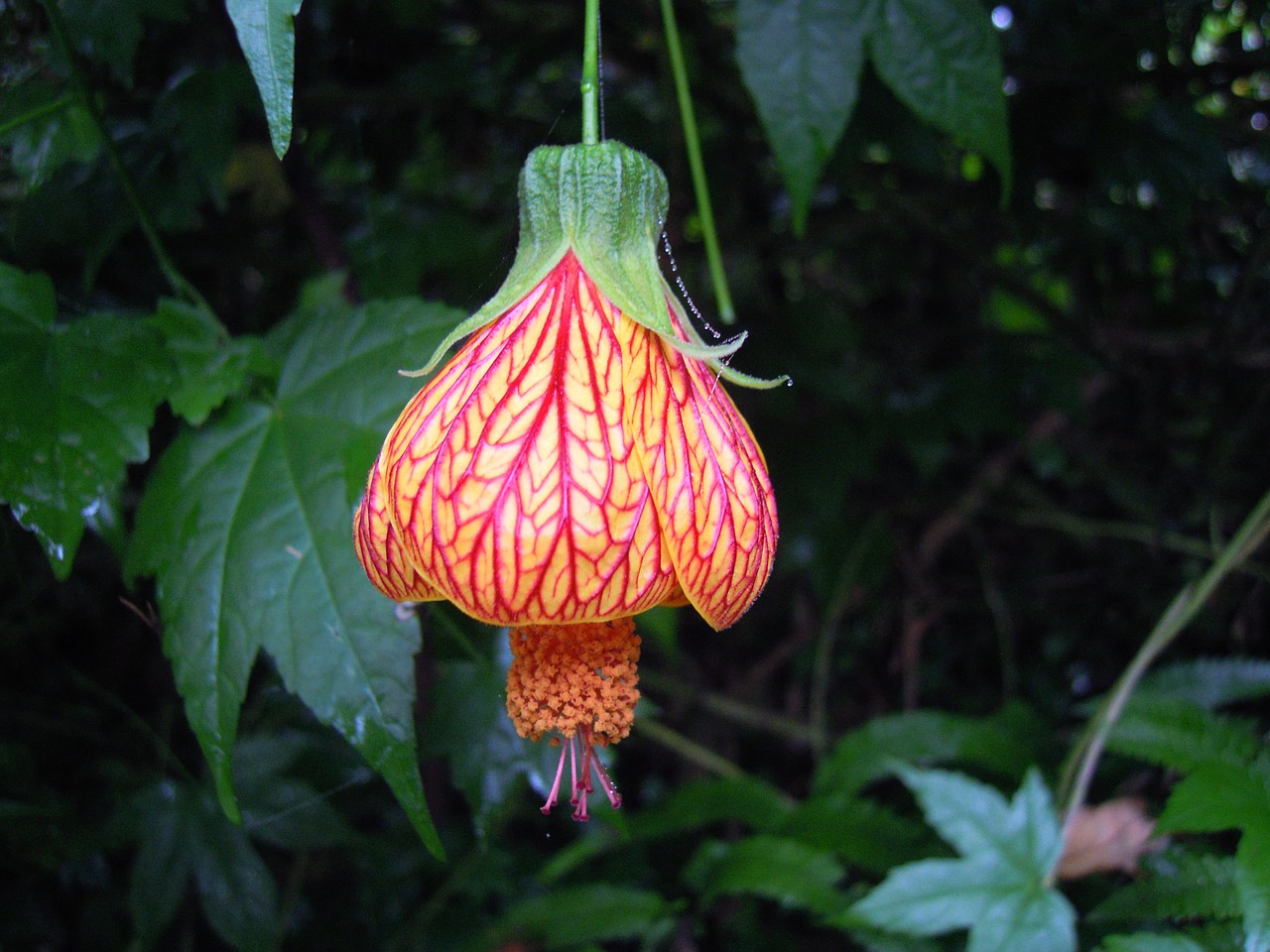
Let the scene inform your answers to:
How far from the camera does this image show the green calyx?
589 millimetres

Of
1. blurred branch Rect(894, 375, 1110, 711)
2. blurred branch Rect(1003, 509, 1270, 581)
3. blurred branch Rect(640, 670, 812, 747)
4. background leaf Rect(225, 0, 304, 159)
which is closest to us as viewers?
background leaf Rect(225, 0, 304, 159)

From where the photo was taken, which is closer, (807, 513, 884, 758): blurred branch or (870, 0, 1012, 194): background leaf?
(870, 0, 1012, 194): background leaf

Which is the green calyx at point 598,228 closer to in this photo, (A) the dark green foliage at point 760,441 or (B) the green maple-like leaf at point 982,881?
(A) the dark green foliage at point 760,441

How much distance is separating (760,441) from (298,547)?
0.88 m

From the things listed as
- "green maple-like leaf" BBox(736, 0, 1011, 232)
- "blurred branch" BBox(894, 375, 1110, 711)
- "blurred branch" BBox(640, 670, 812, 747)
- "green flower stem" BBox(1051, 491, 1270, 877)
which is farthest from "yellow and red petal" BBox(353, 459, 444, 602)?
"blurred branch" BBox(894, 375, 1110, 711)

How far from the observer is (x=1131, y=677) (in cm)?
101

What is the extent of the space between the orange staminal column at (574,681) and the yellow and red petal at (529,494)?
0.05 m

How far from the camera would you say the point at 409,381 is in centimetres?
71

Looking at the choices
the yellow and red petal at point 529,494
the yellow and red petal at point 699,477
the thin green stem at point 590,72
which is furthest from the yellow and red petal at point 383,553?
the thin green stem at point 590,72

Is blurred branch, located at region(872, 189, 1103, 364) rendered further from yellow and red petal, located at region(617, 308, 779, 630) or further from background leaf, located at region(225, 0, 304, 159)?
background leaf, located at region(225, 0, 304, 159)

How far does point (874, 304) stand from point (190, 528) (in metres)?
1.37

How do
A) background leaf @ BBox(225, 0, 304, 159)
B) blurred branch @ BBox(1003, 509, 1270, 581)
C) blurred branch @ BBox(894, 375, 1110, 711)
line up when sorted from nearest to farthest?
background leaf @ BBox(225, 0, 304, 159), blurred branch @ BBox(1003, 509, 1270, 581), blurred branch @ BBox(894, 375, 1110, 711)

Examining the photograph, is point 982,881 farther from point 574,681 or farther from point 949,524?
point 949,524

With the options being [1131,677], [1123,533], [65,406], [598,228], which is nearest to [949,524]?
[1123,533]
